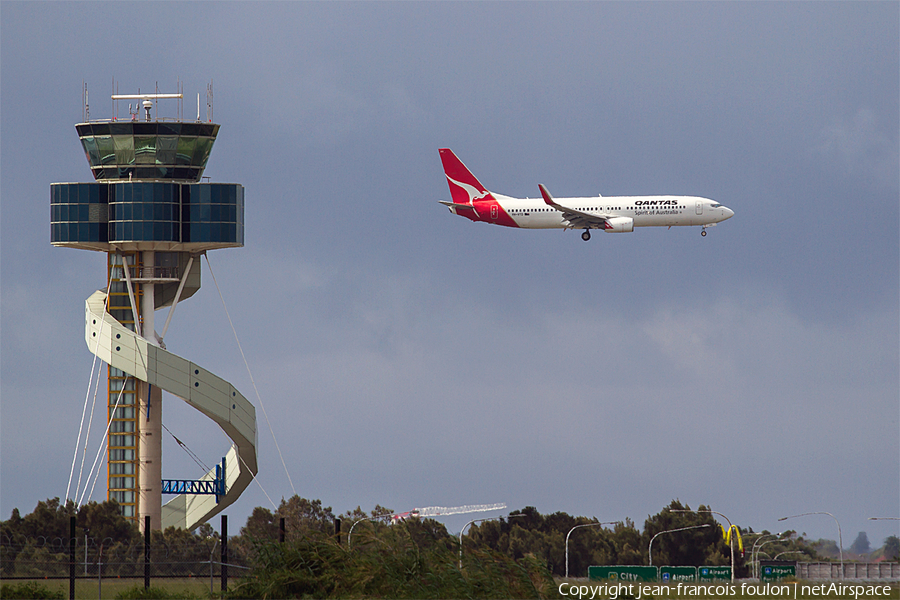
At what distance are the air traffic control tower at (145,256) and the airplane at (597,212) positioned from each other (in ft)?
74.2

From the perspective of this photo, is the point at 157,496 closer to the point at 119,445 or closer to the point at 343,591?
the point at 119,445

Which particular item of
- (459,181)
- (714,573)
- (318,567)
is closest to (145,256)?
(459,181)

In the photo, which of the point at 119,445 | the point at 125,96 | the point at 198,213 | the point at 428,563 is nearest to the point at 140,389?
the point at 119,445

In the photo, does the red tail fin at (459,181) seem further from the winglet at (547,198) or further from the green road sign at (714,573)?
the green road sign at (714,573)

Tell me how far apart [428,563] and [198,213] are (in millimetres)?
71069

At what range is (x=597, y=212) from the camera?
113 metres

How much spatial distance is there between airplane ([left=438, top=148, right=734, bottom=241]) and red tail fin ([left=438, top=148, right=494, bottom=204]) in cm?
870

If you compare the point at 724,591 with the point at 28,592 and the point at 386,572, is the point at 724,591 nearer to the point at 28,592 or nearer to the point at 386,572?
the point at 386,572

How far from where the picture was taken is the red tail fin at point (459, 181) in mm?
127625

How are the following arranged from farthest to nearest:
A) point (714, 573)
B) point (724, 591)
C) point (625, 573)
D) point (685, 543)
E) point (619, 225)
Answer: point (685, 543), point (714, 573), point (619, 225), point (625, 573), point (724, 591)

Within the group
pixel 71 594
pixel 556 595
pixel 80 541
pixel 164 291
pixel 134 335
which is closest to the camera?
pixel 556 595

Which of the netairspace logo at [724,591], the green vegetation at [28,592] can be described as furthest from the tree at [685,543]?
the green vegetation at [28,592]

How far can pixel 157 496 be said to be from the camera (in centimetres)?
11162

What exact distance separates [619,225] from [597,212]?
2487 mm
